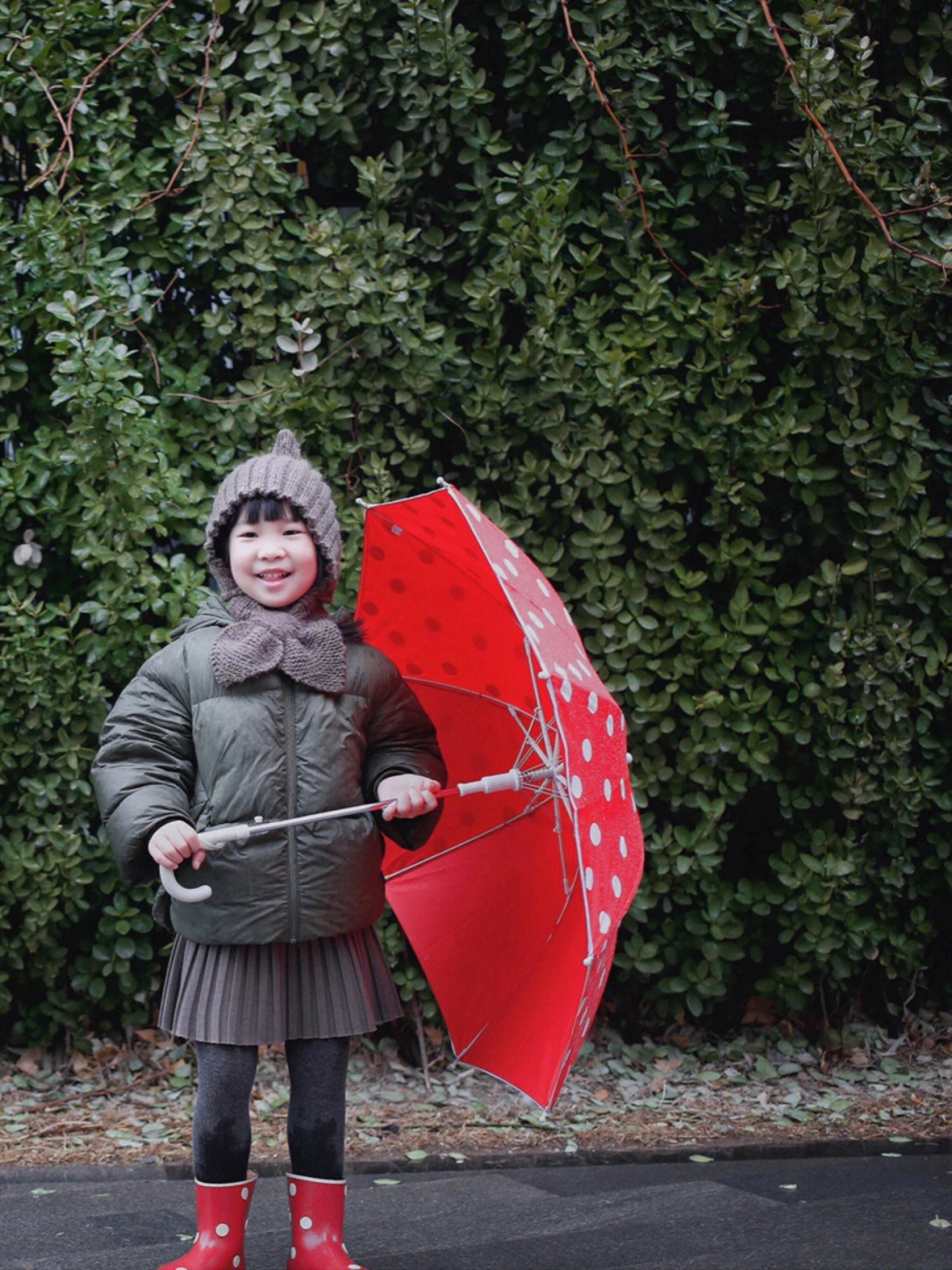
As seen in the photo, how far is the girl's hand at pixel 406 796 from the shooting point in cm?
255

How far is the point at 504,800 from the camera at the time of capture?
9.17ft

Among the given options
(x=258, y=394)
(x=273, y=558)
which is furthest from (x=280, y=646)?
(x=258, y=394)

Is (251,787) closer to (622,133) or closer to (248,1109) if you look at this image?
(248,1109)

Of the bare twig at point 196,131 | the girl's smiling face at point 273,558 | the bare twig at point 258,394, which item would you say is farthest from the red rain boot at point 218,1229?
the bare twig at point 196,131

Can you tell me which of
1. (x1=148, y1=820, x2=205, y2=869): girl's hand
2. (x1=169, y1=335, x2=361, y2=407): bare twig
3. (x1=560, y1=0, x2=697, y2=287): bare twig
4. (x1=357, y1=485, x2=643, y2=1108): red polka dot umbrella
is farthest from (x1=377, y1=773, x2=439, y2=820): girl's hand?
(x1=560, y1=0, x2=697, y2=287): bare twig

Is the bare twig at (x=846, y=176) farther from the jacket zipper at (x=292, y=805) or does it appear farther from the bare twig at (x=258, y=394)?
the jacket zipper at (x=292, y=805)

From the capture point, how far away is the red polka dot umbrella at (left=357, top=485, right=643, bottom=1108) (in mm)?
2316

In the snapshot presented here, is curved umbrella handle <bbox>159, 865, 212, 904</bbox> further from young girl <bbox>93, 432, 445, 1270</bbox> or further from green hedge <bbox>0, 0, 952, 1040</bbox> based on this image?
green hedge <bbox>0, 0, 952, 1040</bbox>

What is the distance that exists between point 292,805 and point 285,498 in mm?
632

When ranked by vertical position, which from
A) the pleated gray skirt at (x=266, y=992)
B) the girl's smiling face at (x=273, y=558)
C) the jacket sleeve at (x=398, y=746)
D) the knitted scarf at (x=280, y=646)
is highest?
the girl's smiling face at (x=273, y=558)

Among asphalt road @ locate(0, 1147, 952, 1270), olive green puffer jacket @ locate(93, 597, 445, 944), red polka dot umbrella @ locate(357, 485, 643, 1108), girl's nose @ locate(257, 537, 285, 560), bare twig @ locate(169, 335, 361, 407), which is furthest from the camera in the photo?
bare twig @ locate(169, 335, 361, 407)

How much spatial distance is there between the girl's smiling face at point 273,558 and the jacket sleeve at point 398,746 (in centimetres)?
24

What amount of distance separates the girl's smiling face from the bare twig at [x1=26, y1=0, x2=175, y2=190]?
184 centimetres

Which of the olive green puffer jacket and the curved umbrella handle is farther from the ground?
the olive green puffer jacket
